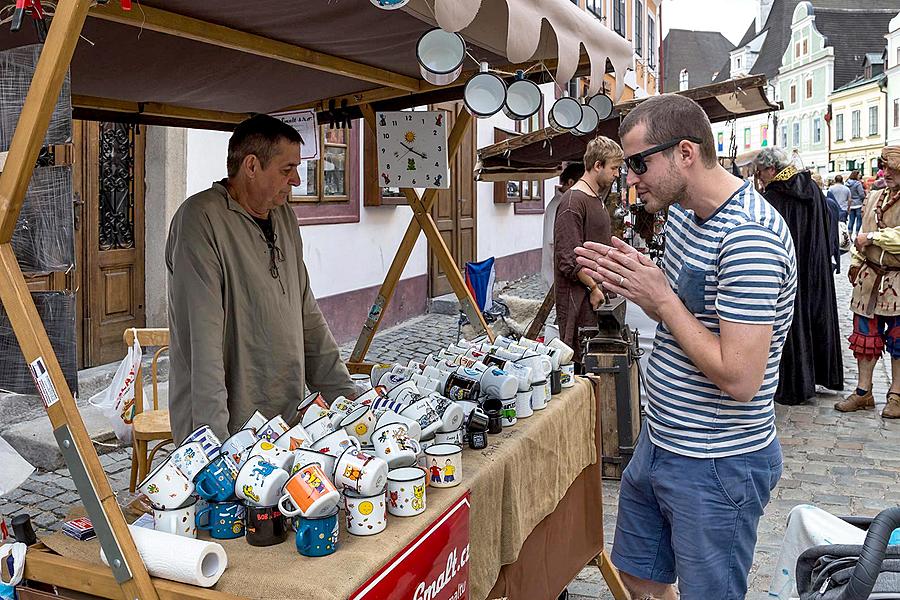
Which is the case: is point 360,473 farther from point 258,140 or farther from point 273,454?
point 258,140

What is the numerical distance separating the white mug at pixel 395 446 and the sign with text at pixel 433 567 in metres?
0.16

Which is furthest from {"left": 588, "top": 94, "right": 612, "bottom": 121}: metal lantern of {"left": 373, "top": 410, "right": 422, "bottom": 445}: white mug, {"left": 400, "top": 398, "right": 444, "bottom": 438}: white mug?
{"left": 373, "top": 410, "right": 422, "bottom": 445}: white mug

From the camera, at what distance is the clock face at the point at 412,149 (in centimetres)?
476

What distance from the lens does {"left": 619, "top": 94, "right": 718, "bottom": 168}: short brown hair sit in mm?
2205

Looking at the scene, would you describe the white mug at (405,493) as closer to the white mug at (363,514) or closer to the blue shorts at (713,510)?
the white mug at (363,514)

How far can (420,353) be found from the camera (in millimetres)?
8656

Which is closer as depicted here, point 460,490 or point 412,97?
point 460,490

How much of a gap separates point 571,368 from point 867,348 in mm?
4263

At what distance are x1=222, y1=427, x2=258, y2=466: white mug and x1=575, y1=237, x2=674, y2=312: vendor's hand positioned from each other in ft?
3.12

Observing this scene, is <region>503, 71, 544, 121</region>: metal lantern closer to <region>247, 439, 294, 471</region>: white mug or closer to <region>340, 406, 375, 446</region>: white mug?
<region>340, 406, 375, 446</region>: white mug

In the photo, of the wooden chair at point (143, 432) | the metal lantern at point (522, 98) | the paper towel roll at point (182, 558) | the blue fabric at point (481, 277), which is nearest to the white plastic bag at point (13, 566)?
the paper towel roll at point (182, 558)

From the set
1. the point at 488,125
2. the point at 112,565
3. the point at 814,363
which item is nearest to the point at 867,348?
the point at 814,363

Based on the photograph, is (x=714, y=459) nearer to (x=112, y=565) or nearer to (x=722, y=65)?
(x=112, y=565)

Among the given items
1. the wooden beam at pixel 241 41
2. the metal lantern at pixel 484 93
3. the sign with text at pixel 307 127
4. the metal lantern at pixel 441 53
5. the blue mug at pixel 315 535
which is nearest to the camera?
the blue mug at pixel 315 535
